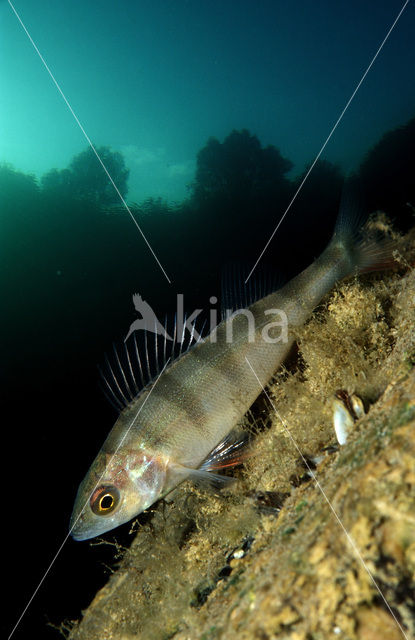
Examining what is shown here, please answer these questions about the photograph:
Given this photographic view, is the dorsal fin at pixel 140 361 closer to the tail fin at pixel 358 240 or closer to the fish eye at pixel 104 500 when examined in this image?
the fish eye at pixel 104 500

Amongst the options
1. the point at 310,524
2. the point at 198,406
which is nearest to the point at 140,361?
the point at 198,406

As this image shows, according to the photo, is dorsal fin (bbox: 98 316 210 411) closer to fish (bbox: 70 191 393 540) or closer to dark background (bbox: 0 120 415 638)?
fish (bbox: 70 191 393 540)

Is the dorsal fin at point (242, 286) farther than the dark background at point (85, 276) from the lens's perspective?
No

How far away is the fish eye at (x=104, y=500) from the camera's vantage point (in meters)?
2.94

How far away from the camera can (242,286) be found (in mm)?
3982

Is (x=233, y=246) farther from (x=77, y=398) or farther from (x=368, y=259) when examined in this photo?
(x=368, y=259)

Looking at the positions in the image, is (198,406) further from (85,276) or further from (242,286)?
(85,276)

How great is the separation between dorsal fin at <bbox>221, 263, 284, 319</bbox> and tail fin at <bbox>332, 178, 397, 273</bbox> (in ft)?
3.12

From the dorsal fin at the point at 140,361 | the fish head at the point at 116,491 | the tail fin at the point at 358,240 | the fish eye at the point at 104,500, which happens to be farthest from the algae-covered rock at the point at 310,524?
the dorsal fin at the point at 140,361

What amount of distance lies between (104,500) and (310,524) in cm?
230

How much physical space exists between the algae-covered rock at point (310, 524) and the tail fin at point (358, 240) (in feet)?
0.74

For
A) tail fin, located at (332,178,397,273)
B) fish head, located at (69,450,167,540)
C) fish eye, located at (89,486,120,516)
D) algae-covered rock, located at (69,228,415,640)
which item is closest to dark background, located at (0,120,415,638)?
tail fin, located at (332,178,397,273)

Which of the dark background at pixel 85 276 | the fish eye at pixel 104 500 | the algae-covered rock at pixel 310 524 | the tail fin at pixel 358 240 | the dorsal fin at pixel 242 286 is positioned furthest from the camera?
the dark background at pixel 85 276

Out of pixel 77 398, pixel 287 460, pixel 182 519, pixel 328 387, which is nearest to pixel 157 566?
pixel 182 519
